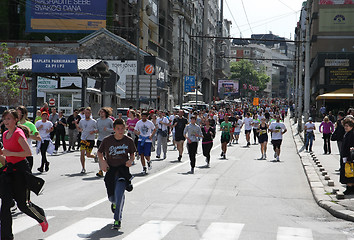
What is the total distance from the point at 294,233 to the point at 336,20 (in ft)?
215

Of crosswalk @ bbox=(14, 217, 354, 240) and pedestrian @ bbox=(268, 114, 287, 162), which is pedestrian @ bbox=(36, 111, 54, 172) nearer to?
crosswalk @ bbox=(14, 217, 354, 240)

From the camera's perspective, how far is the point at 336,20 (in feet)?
228

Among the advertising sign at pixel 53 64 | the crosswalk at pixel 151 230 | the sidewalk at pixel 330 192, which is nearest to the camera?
the crosswalk at pixel 151 230

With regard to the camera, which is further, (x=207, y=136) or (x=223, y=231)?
(x=207, y=136)

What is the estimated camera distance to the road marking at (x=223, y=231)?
7516mm

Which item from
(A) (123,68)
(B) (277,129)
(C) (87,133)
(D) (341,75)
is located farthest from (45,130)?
(D) (341,75)

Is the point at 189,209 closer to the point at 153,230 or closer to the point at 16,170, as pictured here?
the point at 153,230

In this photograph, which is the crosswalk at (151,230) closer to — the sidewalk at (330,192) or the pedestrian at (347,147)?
the sidewalk at (330,192)

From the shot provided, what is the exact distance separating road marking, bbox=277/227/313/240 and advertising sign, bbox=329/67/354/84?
5632 cm

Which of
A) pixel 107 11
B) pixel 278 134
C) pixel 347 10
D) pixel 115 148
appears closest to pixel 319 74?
pixel 347 10

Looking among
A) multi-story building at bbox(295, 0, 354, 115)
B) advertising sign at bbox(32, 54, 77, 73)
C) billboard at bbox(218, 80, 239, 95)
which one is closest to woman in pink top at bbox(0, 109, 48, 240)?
advertising sign at bbox(32, 54, 77, 73)

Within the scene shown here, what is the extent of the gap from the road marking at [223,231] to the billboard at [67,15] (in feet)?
159

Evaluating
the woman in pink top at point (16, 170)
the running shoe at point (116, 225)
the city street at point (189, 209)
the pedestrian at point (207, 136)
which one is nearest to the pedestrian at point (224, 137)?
the pedestrian at point (207, 136)

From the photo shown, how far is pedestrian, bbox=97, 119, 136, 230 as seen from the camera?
26.8 feet
